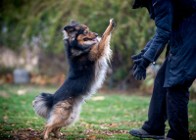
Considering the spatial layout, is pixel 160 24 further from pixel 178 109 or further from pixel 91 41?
pixel 91 41

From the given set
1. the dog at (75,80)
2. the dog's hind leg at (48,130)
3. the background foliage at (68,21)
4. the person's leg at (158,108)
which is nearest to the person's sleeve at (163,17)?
the person's leg at (158,108)

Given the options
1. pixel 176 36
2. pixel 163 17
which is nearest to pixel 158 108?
pixel 176 36

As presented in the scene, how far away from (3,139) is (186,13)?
10.3 feet

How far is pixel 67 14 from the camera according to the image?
14078 mm

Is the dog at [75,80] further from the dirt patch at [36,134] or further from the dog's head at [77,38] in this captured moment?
the dirt patch at [36,134]

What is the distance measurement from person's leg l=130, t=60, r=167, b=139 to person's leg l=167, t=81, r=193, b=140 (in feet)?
1.32

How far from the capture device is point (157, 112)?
18.3 feet

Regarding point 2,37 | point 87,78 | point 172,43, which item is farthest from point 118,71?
point 172,43

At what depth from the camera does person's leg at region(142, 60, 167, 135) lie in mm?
5527

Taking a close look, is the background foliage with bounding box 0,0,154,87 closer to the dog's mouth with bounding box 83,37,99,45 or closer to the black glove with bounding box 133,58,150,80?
the dog's mouth with bounding box 83,37,99,45

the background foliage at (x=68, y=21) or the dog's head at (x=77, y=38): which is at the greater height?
the background foliage at (x=68, y=21)

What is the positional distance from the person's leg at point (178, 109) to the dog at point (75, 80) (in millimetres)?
1462

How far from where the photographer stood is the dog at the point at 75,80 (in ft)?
19.0

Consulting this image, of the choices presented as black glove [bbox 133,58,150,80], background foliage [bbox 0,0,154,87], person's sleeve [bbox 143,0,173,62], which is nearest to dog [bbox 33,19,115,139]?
black glove [bbox 133,58,150,80]
